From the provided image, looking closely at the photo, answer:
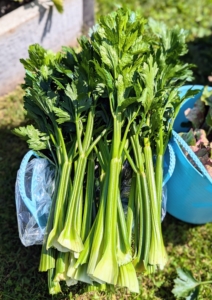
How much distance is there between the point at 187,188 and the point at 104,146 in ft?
1.51

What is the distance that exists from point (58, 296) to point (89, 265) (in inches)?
17.4

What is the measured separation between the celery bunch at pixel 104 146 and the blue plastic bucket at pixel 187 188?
0.36 feet

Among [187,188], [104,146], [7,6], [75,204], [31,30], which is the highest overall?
[7,6]

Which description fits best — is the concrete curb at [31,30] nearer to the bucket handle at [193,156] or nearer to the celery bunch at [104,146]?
the celery bunch at [104,146]

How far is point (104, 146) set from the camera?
1.95m

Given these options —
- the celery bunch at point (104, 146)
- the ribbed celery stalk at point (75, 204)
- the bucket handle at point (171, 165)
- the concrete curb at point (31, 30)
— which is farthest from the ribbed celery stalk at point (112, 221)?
the concrete curb at point (31, 30)

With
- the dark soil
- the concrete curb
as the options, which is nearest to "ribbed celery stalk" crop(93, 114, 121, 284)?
the concrete curb

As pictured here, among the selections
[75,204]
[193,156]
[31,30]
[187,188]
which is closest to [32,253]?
[75,204]

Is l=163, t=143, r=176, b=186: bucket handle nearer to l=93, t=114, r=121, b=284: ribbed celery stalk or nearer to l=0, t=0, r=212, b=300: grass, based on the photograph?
l=93, t=114, r=121, b=284: ribbed celery stalk

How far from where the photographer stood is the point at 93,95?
195 cm

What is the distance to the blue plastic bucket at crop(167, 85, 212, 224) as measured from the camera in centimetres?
198

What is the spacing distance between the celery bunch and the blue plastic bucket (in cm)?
11

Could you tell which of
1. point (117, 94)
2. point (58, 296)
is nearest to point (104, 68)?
point (117, 94)

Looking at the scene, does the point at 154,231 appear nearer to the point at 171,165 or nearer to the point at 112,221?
the point at 112,221
